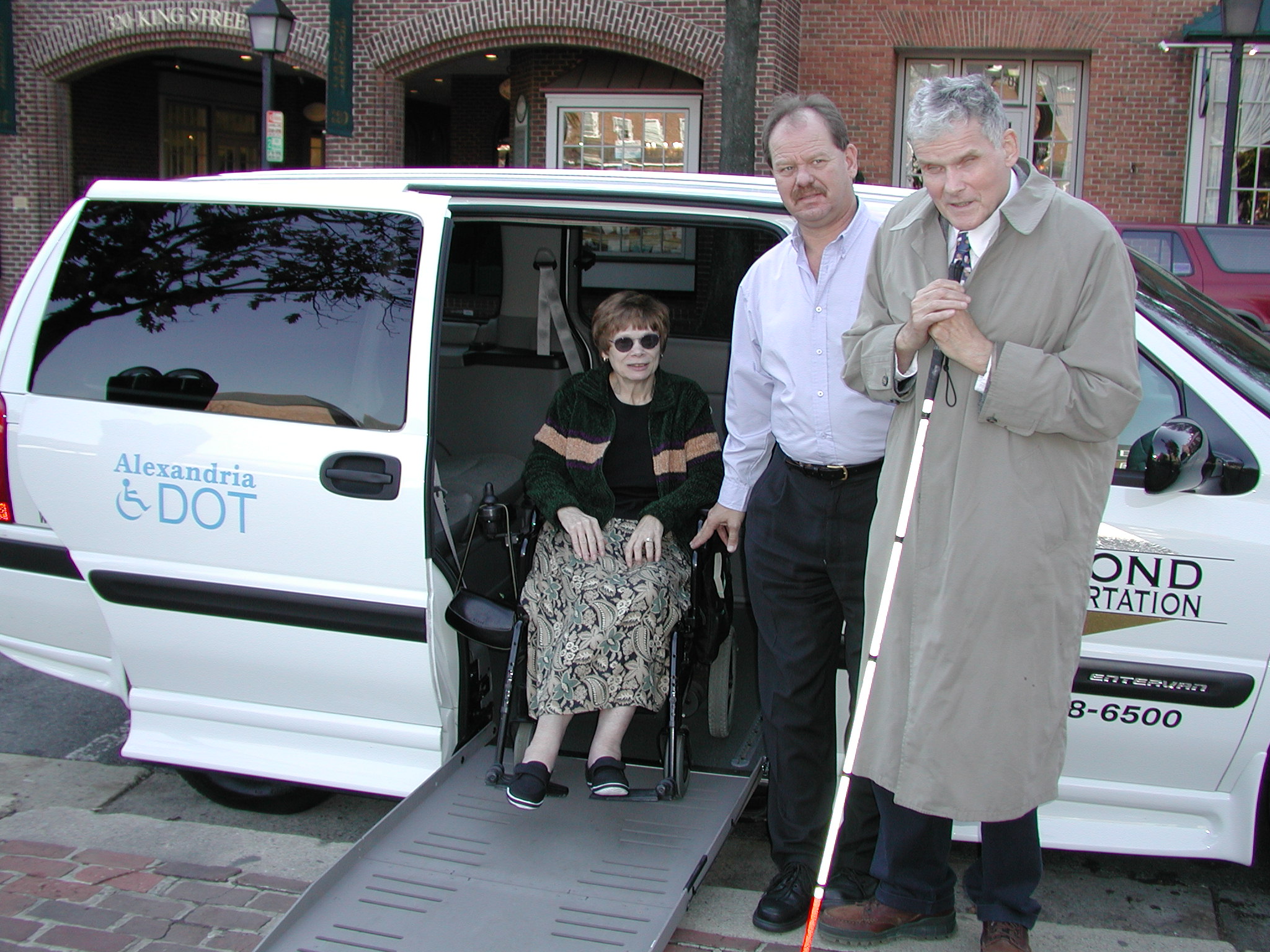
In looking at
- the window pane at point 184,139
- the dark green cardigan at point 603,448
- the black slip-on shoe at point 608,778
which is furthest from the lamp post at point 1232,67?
the window pane at point 184,139

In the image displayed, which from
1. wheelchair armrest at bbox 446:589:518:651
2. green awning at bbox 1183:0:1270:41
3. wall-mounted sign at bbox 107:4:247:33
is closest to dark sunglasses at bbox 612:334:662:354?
wheelchair armrest at bbox 446:589:518:651

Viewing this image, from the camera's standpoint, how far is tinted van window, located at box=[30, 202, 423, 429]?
331 cm

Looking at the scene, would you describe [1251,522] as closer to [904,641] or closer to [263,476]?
[904,641]

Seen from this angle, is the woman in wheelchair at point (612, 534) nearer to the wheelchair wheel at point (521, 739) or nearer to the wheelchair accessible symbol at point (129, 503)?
the wheelchair wheel at point (521, 739)

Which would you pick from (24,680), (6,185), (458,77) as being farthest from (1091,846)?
(458,77)

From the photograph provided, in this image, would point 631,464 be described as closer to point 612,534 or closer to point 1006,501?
point 612,534

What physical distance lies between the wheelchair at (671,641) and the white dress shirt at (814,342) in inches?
27.4

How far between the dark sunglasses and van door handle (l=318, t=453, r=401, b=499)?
78 cm

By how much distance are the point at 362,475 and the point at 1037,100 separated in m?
14.1

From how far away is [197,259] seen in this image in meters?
3.46

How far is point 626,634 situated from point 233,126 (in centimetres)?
2196

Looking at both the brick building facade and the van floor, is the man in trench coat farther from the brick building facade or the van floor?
the brick building facade

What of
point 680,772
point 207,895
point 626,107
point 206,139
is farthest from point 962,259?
point 206,139

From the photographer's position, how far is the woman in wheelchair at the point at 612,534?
327 cm
